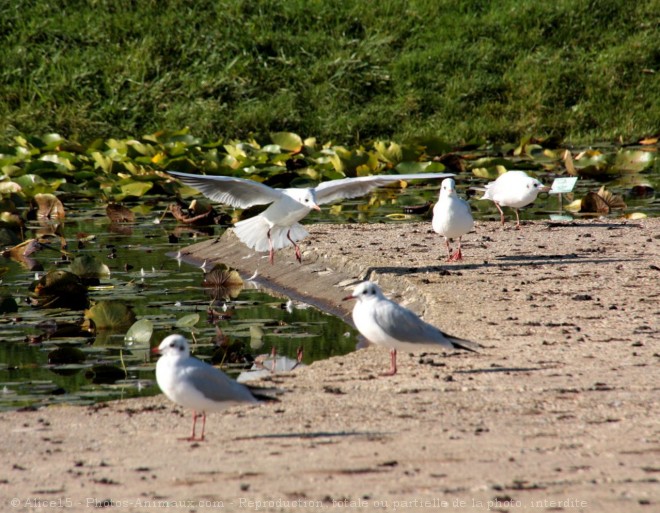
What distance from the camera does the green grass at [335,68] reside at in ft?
70.0

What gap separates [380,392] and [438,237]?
5.56 meters

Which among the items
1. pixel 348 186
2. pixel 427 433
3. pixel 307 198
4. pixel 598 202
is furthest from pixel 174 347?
pixel 598 202

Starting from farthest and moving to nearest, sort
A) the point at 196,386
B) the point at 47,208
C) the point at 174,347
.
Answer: the point at 47,208 → the point at 174,347 → the point at 196,386

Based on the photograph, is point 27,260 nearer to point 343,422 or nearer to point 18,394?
point 18,394

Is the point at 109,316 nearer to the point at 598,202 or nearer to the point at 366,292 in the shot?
the point at 366,292

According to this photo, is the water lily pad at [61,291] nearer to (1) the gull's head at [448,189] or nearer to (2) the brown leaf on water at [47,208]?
(1) the gull's head at [448,189]

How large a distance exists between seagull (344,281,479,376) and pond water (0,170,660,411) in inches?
44.8

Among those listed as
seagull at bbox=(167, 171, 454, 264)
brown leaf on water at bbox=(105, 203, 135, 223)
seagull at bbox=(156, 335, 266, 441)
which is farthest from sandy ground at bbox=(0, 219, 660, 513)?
brown leaf on water at bbox=(105, 203, 135, 223)

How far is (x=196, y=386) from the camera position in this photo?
5.56m

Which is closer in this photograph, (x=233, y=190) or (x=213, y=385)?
(x=213, y=385)

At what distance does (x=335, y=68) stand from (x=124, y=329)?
14452 millimetres

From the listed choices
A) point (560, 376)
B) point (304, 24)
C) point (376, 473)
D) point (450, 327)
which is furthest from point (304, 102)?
point (376, 473)

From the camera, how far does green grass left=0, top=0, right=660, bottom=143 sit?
21344 mm

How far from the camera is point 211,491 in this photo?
487 centimetres
